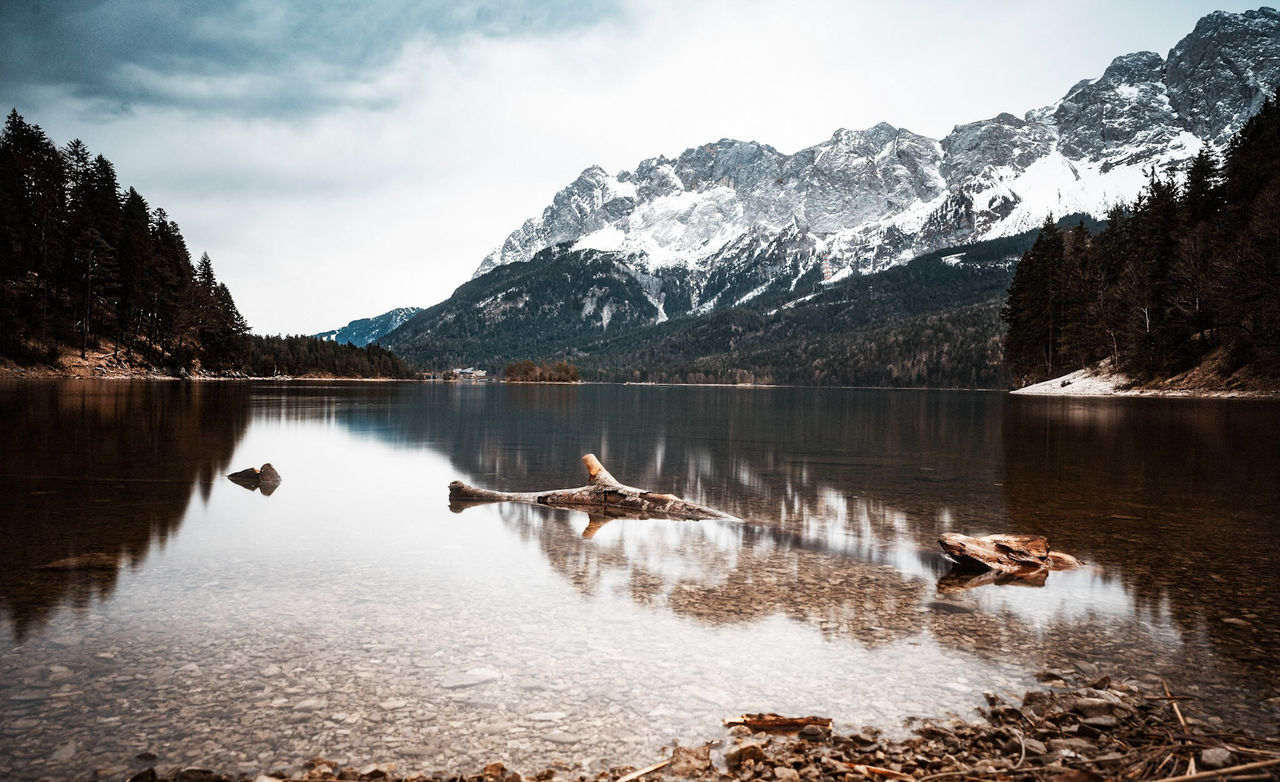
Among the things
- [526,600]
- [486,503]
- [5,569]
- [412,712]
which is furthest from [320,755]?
[486,503]

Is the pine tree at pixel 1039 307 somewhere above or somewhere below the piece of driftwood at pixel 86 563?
above

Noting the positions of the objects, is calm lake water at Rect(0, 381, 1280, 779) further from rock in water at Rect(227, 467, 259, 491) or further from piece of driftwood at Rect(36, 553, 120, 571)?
rock in water at Rect(227, 467, 259, 491)

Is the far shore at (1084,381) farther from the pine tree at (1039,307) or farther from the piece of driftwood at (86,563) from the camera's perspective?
the piece of driftwood at (86,563)

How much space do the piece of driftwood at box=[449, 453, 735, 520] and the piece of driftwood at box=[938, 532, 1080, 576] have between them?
17.2 feet

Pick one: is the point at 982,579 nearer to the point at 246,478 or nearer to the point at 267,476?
the point at 267,476

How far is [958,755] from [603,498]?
38.7 ft

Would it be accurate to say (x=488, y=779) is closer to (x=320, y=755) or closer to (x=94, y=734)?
(x=320, y=755)

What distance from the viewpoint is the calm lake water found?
573cm

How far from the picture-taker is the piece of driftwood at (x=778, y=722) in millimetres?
5695

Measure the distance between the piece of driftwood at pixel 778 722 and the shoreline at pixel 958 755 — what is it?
0.05 ft

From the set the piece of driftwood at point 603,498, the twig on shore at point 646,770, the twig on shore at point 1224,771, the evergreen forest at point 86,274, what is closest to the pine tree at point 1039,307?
the piece of driftwood at point 603,498

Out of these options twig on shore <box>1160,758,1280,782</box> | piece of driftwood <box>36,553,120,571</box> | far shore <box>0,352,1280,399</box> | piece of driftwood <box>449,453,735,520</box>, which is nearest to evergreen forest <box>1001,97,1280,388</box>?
far shore <box>0,352,1280,399</box>

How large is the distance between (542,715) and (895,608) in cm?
522

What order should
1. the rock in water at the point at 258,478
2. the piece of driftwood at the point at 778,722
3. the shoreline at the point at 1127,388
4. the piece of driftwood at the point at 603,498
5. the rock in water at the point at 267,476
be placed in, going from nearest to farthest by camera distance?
the piece of driftwood at the point at 778,722
the piece of driftwood at the point at 603,498
the rock in water at the point at 258,478
the rock in water at the point at 267,476
the shoreline at the point at 1127,388
